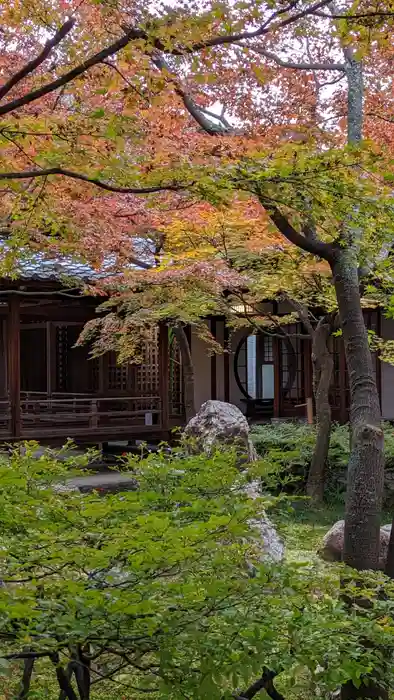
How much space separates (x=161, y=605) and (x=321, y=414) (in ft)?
35.1

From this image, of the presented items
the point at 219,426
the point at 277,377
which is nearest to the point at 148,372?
the point at 277,377

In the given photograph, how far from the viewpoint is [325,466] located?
44.0 feet

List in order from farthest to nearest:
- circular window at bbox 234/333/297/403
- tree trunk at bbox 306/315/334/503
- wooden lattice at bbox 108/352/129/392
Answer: circular window at bbox 234/333/297/403, wooden lattice at bbox 108/352/129/392, tree trunk at bbox 306/315/334/503

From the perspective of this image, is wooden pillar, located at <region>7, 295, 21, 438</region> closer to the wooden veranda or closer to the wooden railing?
the wooden veranda

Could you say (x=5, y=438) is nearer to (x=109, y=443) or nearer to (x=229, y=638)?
(x=109, y=443)

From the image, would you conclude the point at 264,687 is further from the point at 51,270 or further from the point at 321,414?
the point at 51,270

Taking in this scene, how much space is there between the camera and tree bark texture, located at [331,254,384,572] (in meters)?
5.57

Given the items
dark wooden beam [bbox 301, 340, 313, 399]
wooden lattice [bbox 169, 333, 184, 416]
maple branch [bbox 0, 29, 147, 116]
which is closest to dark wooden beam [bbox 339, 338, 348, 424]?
dark wooden beam [bbox 301, 340, 313, 399]

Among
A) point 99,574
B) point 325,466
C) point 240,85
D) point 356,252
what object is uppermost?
point 240,85

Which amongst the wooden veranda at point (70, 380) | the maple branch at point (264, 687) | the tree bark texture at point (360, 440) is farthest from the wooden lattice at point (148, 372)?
the maple branch at point (264, 687)

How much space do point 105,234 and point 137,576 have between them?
874cm

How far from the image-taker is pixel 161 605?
2.68 m

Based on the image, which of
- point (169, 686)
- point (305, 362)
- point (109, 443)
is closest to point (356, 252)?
point (169, 686)

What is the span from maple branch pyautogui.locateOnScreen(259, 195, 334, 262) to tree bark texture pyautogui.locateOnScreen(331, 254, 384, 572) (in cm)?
10
